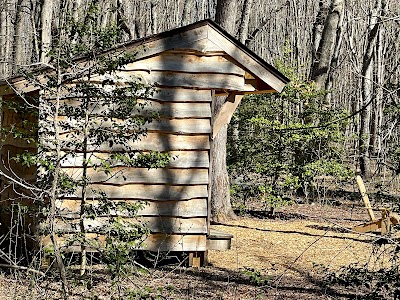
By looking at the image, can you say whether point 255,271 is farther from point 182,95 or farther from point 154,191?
point 182,95

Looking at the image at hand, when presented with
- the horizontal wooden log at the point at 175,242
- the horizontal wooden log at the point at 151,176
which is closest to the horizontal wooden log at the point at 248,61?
the horizontal wooden log at the point at 151,176

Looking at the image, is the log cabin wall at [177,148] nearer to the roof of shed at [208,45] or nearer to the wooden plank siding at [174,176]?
the wooden plank siding at [174,176]

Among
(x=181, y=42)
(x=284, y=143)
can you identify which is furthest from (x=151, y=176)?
(x=284, y=143)

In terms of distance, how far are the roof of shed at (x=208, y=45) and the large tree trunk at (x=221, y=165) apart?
168 inches

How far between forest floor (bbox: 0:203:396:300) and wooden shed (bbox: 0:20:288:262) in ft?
2.11

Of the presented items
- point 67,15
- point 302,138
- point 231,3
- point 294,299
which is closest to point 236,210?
point 302,138

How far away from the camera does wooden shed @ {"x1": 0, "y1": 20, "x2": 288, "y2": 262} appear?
30.5ft

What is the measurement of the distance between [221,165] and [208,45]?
4.84m

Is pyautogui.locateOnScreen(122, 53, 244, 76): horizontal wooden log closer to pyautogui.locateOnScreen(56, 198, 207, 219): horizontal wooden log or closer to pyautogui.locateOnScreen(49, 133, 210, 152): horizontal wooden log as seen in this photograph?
pyautogui.locateOnScreen(49, 133, 210, 152): horizontal wooden log

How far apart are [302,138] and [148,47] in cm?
693

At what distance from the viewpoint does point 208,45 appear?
9523mm

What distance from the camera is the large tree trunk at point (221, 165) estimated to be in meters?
14.0

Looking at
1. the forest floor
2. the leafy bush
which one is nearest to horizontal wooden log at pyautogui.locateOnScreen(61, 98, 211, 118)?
the forest floor

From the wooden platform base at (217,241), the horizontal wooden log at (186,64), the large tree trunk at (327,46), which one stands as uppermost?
the large tree trunk at (327,46)
